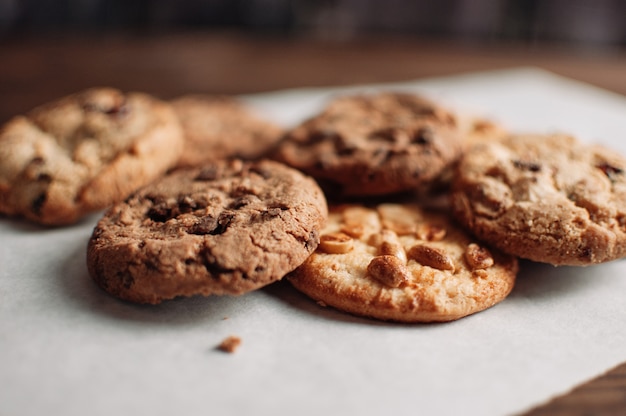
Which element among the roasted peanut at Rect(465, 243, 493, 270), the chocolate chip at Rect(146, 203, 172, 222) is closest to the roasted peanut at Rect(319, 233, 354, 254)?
the roasted peanut at Rect(465, 243, 493, 270)

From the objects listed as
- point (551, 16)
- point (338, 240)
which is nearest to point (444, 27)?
point (551, 16)

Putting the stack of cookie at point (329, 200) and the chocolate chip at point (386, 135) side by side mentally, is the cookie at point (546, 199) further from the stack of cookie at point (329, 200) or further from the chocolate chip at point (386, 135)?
the chocolate chip at point (386, 135)

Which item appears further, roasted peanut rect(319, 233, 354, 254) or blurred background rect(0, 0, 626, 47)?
blurred background rect(0, 0, 626, 47)

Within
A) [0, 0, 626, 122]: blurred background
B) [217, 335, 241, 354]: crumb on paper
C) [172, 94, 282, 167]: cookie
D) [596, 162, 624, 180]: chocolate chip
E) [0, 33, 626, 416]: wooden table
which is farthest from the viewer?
[0, 0, 626, 122]: blurred background

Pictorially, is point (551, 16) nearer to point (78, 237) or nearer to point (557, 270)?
point (557, 270)

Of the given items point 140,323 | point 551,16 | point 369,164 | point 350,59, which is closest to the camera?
point 140,323

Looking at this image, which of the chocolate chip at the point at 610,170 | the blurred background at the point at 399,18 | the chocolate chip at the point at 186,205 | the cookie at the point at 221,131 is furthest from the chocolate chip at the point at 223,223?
the blurred background at the point at 399,18

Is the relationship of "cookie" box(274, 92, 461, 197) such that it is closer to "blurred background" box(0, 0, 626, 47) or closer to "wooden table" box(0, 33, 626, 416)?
"wooden table" box(0, 33, 626, 416)
